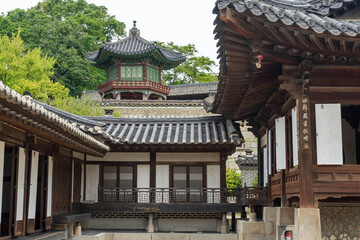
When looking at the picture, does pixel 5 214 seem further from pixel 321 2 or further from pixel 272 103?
pixel 321 2

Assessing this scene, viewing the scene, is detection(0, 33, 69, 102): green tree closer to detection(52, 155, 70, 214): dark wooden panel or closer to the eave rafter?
detection(52, 155, 70, 214): dark wooden panel

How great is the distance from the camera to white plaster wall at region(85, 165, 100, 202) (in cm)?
1755

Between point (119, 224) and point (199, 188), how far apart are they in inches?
135

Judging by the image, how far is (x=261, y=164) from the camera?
17906 millimetres

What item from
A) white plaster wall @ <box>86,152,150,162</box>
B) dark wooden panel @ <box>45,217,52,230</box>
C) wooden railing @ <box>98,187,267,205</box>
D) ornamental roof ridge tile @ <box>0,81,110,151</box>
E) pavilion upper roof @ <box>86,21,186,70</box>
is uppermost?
pavilion upper roof @ <box>86,21,186,70</box>

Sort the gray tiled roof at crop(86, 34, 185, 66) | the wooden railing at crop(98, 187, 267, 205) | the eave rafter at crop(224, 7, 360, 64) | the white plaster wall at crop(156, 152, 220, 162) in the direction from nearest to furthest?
the eave rafter at crop(224, 7, 360, 64) < the wooden railing at crop(98, 187, 267, 205) < the white plaster wall at crop(156, 152, 220, 162) < the gray tiled roof at crop(86, 34, 185, 66)

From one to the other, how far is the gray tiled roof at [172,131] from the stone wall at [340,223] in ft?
19.9

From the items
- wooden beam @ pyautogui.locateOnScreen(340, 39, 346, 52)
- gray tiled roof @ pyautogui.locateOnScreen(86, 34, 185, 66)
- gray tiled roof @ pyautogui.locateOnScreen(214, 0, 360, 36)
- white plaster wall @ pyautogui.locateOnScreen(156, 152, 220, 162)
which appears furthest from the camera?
gray tiled roof @ pyautogui.locateOnScreen(86, 34, 185, 66)

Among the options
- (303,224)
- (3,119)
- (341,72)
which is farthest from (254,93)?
(3,119)

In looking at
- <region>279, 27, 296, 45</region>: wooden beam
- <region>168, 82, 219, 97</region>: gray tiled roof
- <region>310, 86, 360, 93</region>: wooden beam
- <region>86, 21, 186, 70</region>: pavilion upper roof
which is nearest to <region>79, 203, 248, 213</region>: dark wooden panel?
<region>310, 86, 360, 93</region>: wooden beam

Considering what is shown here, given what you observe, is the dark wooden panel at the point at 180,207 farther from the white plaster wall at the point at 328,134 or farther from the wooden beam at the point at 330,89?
the wooden beam at the point at 330,89

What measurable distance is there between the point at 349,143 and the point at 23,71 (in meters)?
23.2

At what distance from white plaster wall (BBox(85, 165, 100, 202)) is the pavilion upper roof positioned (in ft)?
86.1

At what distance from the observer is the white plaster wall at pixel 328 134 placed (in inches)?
369
